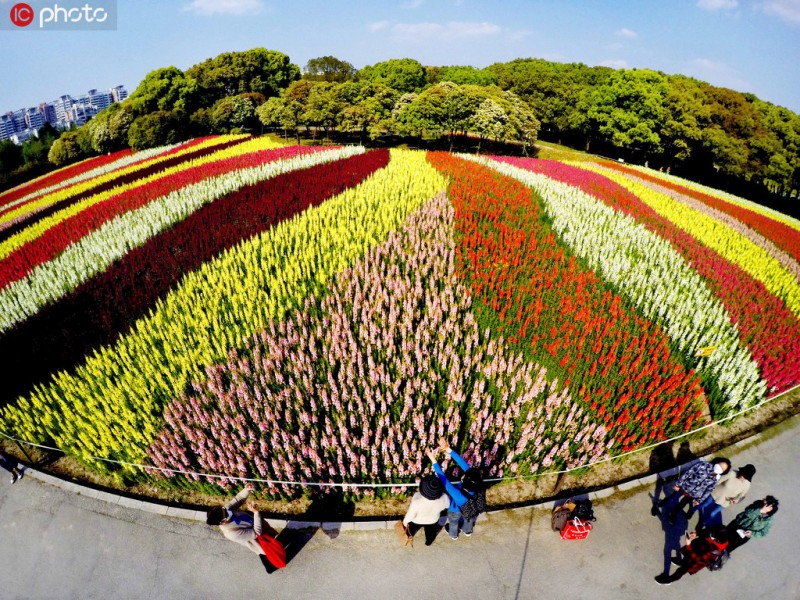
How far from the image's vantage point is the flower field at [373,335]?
5.51 metres

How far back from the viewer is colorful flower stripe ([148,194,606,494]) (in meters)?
5.26

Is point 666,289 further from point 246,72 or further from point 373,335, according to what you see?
point 246,72

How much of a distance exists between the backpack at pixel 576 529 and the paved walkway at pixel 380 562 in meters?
0.19

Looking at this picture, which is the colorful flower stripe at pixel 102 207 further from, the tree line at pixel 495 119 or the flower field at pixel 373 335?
the tree line at pixel 495 119

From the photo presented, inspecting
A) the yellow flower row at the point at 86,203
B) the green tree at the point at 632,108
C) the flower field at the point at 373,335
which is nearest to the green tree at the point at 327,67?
the green tree at the point at 632,108

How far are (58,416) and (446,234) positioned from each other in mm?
8889

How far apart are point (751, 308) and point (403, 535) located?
9.27 meters

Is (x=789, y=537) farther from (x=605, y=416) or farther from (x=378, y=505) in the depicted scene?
(x=378, y=505)

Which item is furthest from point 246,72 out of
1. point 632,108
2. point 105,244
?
point 105,244

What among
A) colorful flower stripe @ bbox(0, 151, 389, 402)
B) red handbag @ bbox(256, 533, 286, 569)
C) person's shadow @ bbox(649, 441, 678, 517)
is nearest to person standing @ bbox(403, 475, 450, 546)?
red handbag @ bbox(256, 533, 286, 569)

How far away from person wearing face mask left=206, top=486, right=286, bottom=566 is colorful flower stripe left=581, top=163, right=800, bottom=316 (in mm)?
12129

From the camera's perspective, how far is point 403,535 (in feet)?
15.3

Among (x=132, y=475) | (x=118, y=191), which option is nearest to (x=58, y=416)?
(x=132, y=475)

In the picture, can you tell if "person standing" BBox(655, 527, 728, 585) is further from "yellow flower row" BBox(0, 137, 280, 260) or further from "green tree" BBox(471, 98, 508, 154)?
"green tree" BBox(471, 98, 508, 154)
